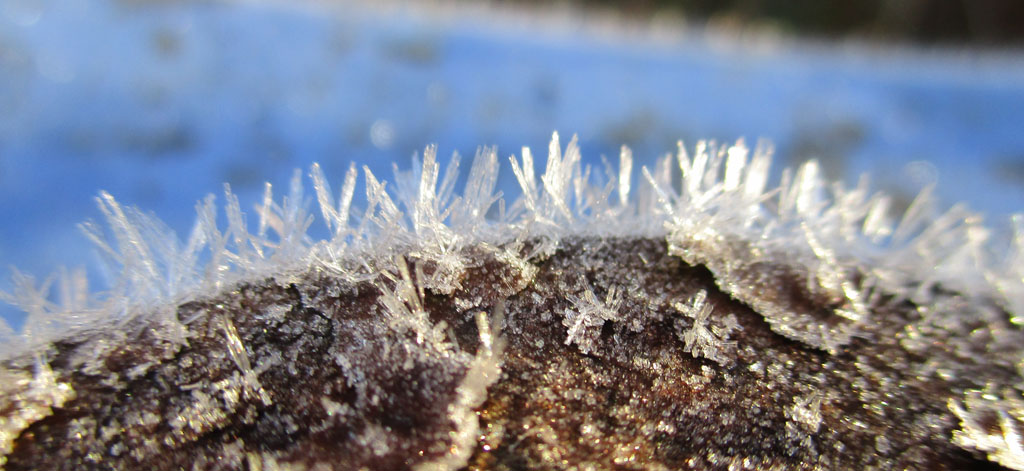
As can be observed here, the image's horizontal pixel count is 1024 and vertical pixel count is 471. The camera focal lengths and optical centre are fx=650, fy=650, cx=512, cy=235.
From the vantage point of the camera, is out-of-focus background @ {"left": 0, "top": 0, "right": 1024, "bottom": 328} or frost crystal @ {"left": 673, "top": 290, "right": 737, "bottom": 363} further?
out-of-focus background @ {"left": 0, "top": 0, "right": 1024, "bottom": 328}

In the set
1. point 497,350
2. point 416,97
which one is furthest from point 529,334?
point 416,97

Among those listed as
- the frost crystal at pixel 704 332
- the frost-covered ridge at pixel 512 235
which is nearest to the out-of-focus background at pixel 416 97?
the frost-covered ridge at pixel 512 235

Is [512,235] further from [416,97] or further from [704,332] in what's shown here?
[416,97]

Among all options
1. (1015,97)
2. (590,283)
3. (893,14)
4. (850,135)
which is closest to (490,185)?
(590,283)

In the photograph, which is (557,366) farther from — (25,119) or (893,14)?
(893,14)

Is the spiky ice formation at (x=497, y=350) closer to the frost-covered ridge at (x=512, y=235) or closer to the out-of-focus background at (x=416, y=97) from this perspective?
the frost-covered ridge at (x=512, y=235)

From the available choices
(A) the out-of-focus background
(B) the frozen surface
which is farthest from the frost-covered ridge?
(A) the out-of-focus background

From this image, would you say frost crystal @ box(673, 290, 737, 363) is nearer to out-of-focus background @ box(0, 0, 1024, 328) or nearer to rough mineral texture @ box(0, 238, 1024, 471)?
rough mineral texture @ box(0, 238, 1024, 471)
